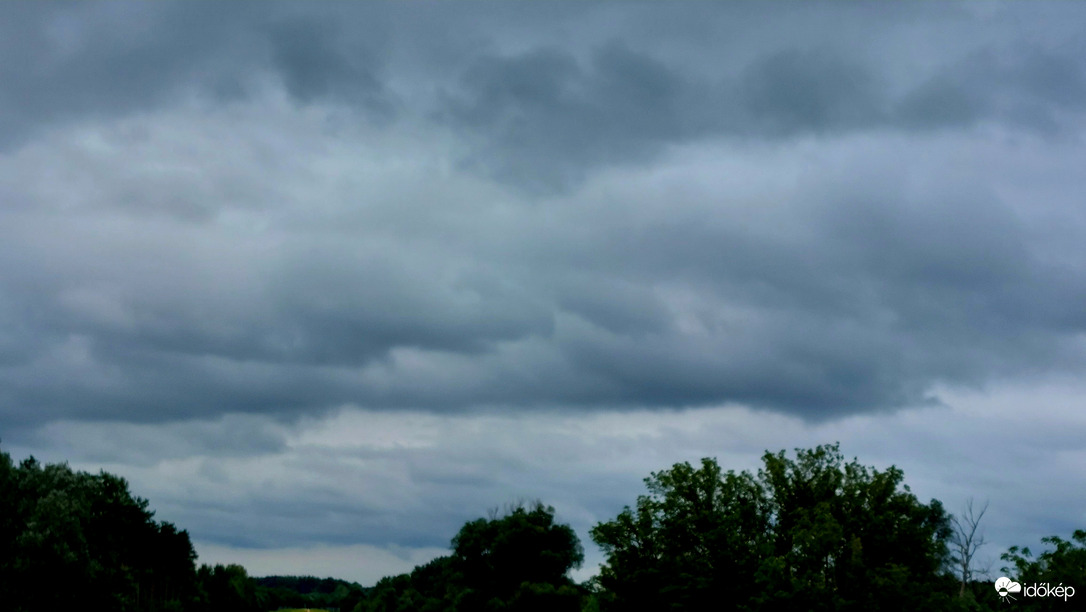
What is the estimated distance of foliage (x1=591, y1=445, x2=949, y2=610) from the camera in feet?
251

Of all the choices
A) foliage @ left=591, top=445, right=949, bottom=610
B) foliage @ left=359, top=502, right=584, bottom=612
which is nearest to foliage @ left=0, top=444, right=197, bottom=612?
foliage @ left=591, top=445, right=949, bottom=610

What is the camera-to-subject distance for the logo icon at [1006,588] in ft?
205

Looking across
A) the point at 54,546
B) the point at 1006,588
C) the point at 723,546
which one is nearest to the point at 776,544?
the point at 723,546

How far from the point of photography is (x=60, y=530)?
87250mm

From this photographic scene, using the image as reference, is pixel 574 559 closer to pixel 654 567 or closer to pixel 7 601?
pixel 654 567

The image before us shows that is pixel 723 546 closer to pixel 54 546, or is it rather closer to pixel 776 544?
pixel 776 544

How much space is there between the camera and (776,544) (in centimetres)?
8481

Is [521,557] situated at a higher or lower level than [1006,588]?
higher

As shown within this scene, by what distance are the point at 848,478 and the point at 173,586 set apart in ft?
317

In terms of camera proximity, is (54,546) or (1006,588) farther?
(54,546)

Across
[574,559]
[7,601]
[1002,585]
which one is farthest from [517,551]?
[1002,585]

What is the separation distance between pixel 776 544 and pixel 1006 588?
23.1 metres

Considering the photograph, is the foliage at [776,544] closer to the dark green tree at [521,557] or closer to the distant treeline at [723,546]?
the distant treeline at [723,546]

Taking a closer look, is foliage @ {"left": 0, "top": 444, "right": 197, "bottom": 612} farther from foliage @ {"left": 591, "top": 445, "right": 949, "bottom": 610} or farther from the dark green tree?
the dark green tree
